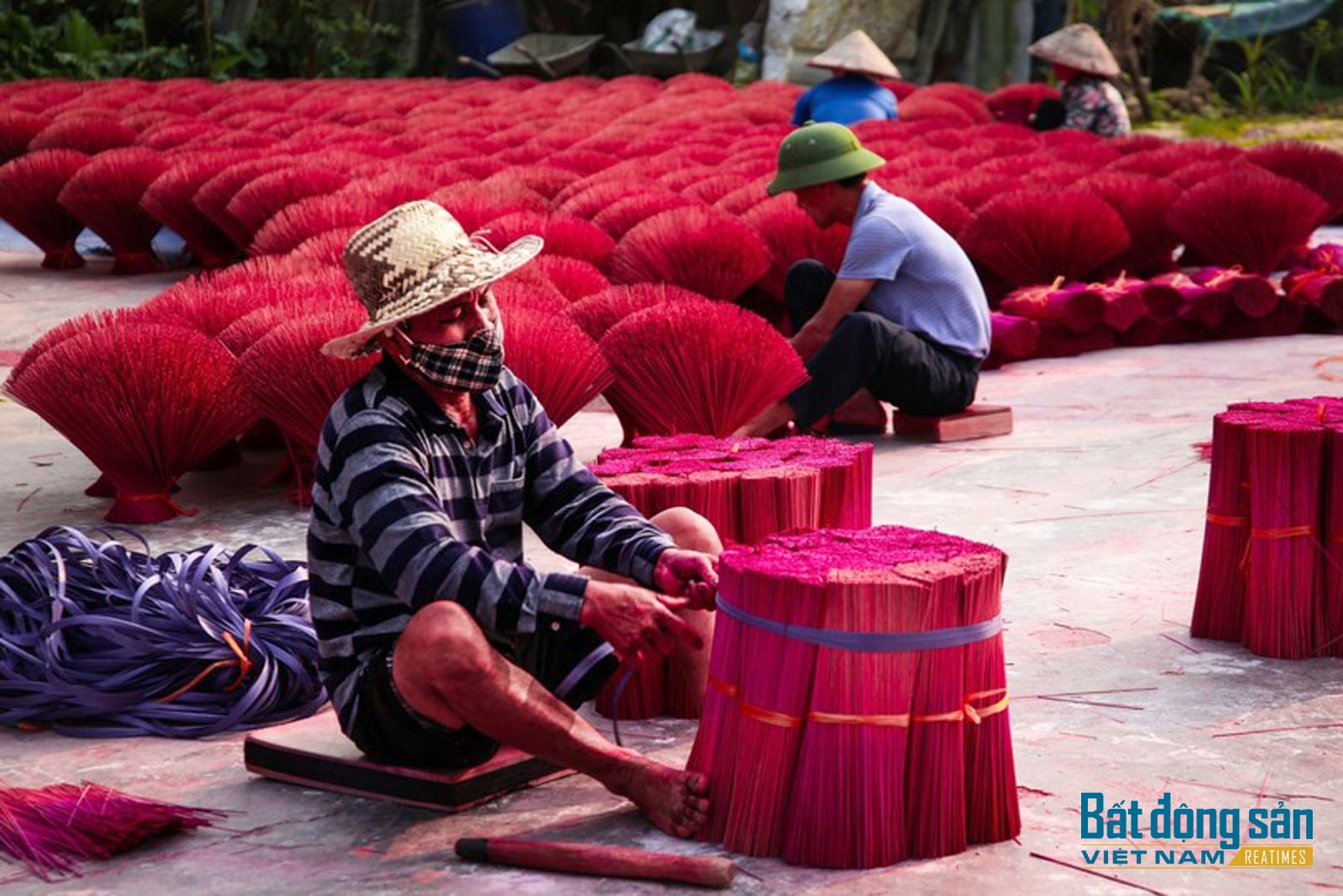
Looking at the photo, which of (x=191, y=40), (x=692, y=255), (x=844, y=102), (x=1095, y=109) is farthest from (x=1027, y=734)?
(x=191, y=40)

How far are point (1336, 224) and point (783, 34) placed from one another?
25.7 feet

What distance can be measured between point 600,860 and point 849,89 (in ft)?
28.6

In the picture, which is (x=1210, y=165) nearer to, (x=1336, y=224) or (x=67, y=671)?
(x=1336, y=224)

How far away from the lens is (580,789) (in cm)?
287

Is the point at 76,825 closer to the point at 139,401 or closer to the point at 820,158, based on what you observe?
the point at 139,401

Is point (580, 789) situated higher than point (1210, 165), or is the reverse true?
point (1210, 165)

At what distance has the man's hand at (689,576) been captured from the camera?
2.77 metres

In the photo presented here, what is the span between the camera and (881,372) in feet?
17.3

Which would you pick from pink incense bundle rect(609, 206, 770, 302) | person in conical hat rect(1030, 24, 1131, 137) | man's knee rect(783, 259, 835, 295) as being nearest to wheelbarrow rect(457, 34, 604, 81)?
person in conical hat rect(1030, 24, 1131, 137)

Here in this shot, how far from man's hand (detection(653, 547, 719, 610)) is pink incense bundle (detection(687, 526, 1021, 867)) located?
0.16m

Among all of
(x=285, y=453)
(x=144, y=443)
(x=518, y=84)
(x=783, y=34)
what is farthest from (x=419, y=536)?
(x=783, y=34)

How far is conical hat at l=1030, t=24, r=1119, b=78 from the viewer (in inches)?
390

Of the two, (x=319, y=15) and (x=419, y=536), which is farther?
(x=319, y=15)

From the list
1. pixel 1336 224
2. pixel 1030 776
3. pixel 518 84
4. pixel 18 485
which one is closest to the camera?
pixel 1030 776
